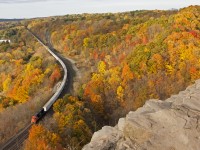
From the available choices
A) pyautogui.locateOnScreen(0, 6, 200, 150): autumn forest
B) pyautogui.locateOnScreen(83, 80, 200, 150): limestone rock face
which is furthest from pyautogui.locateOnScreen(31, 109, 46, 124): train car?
pyautogui.locateOnScreen(83, 80, 200, 150): limestone rock face

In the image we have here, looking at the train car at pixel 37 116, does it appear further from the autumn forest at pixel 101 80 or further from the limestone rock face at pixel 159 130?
the limestone rock face at pixel 159 130

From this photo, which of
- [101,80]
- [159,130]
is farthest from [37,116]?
[159,130]

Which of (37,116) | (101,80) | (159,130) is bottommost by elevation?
(101,80)

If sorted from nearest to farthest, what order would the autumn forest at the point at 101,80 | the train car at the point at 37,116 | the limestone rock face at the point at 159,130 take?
the limestone rock face at the point at 159,130 < the autumn forest at the point at 101,80 < the train car at the point at 37,116

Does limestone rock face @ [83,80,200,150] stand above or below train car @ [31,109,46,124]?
above

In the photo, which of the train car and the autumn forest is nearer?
the autumn forest

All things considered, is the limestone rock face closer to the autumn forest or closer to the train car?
the autumn forest

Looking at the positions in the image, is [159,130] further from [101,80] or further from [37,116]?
[101,80]

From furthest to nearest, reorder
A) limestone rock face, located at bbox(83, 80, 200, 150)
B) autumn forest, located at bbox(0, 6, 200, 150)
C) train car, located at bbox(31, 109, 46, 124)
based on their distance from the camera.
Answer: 1. train car, located at bbox(31, 109, 46, 124)
2. autumn forest, located at bbox(0, 6, 200, 150)
3. limestone rock face, located at bbox(83, 80, 200, 150)

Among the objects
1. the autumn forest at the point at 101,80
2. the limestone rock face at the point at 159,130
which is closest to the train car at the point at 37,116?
the autumn forest at the point at 101,80
